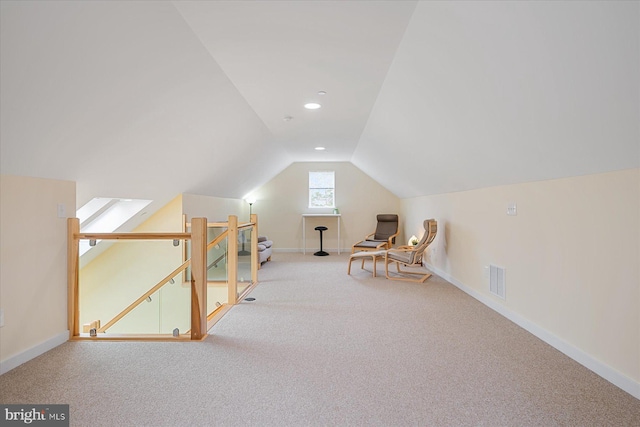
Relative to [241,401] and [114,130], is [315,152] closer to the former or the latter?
[114,130]

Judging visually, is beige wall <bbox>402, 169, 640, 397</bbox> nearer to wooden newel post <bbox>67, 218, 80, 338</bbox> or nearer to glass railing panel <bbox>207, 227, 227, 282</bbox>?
glass railing panel <bbox>207, 227, 227, 282</bbox>

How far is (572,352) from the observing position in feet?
8.98

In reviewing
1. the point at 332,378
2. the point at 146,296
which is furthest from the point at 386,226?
A: the point at 332,378

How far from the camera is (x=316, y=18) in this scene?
7.84 ft

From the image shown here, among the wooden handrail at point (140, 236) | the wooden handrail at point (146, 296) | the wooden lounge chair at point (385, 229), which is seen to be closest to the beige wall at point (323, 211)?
the wooden lounge chair at point (385, 229)

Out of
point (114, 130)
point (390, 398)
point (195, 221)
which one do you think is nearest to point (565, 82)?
point (390, 398)

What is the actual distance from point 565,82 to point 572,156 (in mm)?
736

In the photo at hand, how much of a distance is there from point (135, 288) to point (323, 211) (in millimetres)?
5303

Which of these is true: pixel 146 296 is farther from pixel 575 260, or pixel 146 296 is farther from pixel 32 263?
pixel 575 260

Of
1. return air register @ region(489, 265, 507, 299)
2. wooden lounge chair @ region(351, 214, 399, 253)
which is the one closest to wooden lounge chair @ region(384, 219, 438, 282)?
return air register @ region(489, 265, 507, 299)

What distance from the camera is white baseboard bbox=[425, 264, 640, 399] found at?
7.33 ft

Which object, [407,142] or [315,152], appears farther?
[315,152]

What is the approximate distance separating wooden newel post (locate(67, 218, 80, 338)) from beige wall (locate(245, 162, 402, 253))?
6226mm

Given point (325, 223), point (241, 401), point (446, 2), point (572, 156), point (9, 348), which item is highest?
point (446, 2)
